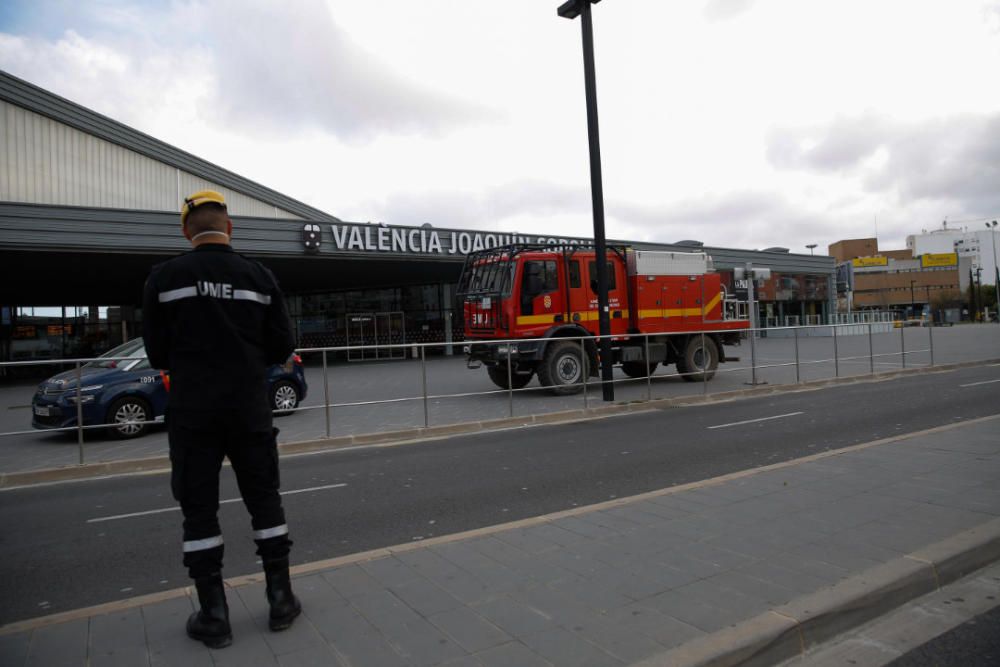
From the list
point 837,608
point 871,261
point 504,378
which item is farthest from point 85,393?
point 871,261

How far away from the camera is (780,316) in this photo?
49.1 metres

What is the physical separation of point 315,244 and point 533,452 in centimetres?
1785

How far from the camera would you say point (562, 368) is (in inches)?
571

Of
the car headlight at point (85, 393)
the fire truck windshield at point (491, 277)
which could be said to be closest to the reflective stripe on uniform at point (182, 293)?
the car headlight at point (85, 393)

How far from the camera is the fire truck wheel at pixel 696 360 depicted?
53.3ft

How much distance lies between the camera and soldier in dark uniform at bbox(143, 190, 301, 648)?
Answer: 10.3 feet

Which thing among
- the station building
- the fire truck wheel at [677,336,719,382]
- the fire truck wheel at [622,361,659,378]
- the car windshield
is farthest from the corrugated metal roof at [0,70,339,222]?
the fire truck wheel at [677,336,719,382]

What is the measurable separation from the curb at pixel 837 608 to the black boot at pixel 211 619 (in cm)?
189

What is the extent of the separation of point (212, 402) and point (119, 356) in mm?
9127

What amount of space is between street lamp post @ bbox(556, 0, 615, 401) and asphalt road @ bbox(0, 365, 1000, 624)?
1.64m

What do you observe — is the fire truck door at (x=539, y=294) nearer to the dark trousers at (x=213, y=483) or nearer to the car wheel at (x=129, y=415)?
the car wheel at (x=129, y=415)

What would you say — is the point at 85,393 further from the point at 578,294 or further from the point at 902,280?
the point at 902,280

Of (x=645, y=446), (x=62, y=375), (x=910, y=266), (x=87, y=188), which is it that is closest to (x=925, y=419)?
(x=645, y=446)

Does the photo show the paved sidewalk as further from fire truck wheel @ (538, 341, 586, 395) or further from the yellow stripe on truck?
the yellow stripe on truck
